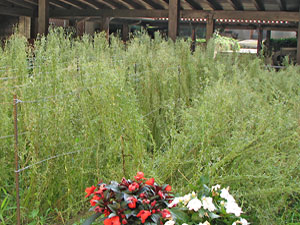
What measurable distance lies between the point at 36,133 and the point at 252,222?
1.47m

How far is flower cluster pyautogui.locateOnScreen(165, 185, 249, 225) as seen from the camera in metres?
2.22

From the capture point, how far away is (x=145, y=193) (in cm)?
216

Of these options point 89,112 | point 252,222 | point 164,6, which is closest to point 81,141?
point 89,112

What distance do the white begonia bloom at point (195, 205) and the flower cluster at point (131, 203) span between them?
0.38ft

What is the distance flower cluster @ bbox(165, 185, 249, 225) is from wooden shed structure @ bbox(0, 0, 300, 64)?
6472 mm

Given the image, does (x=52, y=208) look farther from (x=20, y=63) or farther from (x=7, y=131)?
(x=20, y=63)

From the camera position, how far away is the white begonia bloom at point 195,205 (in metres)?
2.19

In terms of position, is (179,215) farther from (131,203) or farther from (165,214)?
(131,203)

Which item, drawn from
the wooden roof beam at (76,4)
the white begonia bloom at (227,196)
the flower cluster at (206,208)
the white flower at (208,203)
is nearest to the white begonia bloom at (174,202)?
the flower cluster at (206,208)

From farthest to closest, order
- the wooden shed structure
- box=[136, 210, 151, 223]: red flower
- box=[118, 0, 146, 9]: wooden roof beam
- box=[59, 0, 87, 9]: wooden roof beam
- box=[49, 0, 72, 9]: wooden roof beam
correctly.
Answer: box=[49, 0, 72, 9]: wooden roof beam, box=[59, 0, 87, 9]: wooden roof beam, box=[118, 0, 146, 9]: wooden roof beam, the wooden shed structure, box=[136, 210, 151, 223]: red flower

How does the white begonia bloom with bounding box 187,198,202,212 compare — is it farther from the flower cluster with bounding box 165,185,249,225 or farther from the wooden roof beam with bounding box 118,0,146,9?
the wooden roof beam with bounding box 118,0,146,9

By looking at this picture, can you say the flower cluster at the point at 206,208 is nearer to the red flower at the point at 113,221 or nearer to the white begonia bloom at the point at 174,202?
the white begonia bloom at the point at 174,202

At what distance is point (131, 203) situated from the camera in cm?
206

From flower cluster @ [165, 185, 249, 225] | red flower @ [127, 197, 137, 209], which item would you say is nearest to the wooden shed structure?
flower cluster @ [165, 185, 249, 225]
